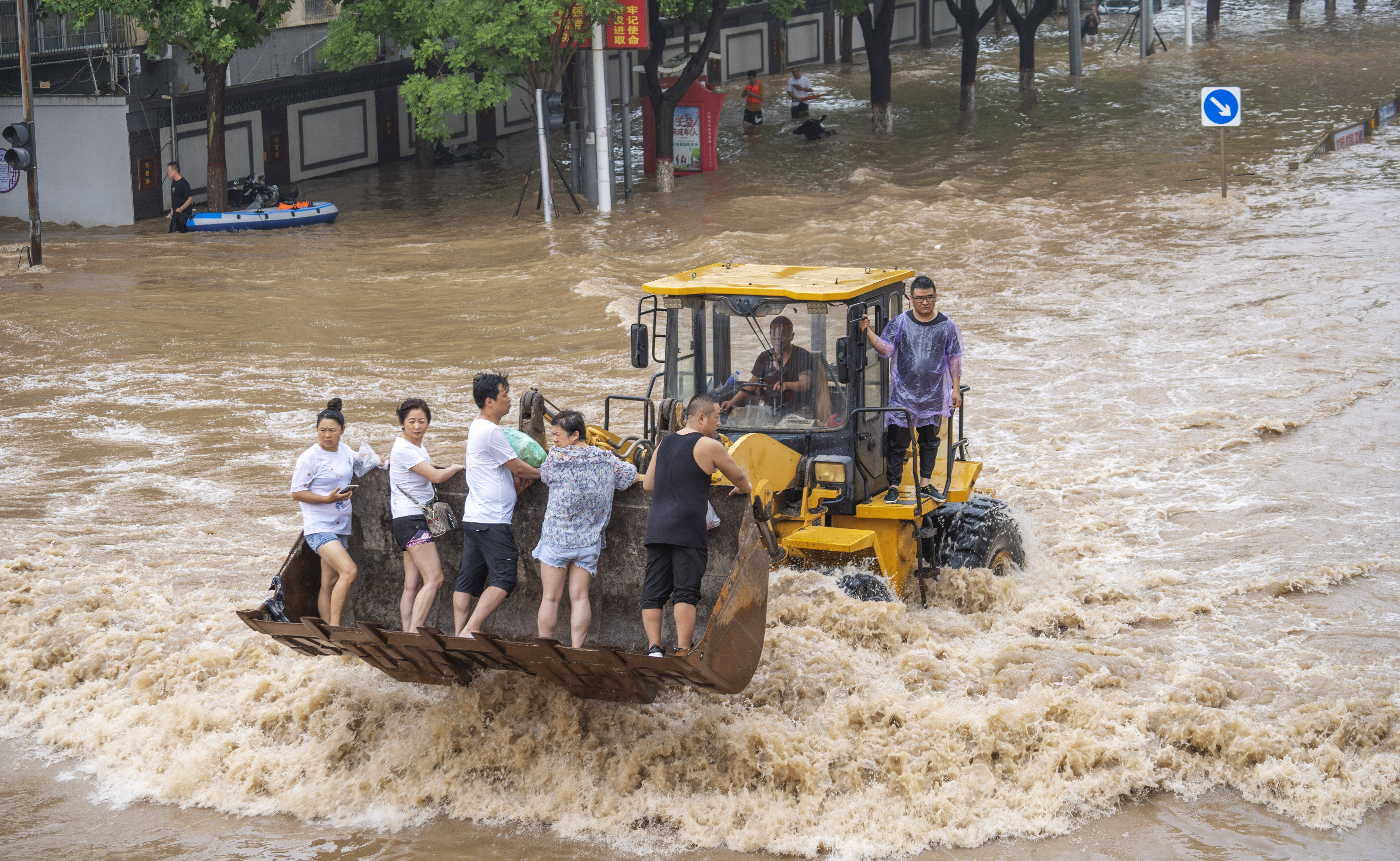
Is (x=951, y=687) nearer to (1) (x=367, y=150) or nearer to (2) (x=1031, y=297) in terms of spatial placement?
(2) (x=1031, y=297)

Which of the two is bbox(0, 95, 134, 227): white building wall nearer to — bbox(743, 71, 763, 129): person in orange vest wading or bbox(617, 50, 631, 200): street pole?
bbox(617, 50, 631, 200): street pole

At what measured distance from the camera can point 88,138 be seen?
1136 inches

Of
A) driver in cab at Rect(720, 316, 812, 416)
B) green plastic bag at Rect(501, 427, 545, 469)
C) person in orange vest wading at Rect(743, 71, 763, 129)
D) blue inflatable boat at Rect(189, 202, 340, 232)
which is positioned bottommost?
green plastic bag at Rect(501, 427, 545, 469)

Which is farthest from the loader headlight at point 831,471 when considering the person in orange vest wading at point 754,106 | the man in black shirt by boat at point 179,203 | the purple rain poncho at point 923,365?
the person in orange vest wading at point 754,106

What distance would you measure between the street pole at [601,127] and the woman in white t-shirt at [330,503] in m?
20.0

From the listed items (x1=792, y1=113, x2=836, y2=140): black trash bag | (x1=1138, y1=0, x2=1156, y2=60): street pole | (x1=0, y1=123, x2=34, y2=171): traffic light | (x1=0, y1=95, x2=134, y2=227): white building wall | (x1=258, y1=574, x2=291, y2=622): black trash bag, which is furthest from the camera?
(x1=1138, y1=0, x2=1156, y2=60): street pole

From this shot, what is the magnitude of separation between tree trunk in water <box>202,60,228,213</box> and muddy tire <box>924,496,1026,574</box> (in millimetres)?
21985

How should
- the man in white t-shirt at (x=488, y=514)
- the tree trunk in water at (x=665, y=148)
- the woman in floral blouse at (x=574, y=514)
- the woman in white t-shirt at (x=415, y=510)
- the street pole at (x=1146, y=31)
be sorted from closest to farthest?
1. the woman in floral blouse at (x=574, y=514)
2. the man in white t-shirt at (x=488, y=514)
3. the woman in white t-shirt at (x=415, y=510)
4. the tree trunk in water at (x=665, y=148)
5. the street pole at (x=1146, y=31)

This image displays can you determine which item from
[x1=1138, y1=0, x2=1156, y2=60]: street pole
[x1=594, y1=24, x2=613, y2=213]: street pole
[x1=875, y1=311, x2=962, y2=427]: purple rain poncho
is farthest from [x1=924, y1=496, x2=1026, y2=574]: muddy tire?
[x1=1138, y1=0, x2=1156, y2=60]: street pole

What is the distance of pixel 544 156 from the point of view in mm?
27422

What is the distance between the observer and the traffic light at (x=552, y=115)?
2680 cm

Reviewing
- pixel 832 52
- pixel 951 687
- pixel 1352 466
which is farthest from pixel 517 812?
pixel 832 52

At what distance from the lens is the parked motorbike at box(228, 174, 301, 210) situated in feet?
98.2

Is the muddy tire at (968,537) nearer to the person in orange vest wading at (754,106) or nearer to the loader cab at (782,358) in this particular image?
the loader cab at (782,358)
